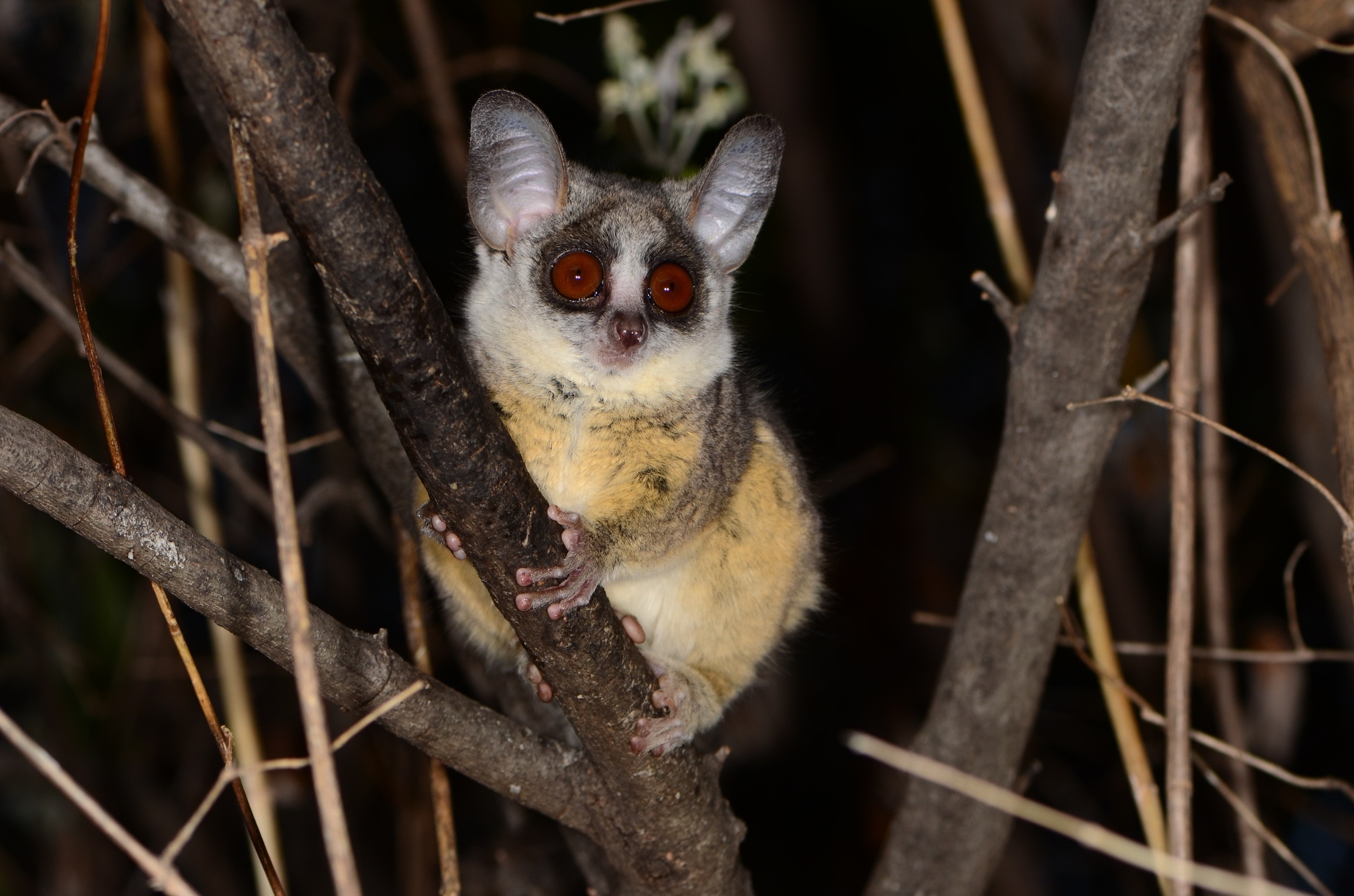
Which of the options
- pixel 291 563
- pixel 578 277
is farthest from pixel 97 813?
pixel 578 277

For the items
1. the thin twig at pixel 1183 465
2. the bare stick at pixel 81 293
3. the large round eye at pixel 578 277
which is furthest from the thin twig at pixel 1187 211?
the bare stick at pixel 81 293

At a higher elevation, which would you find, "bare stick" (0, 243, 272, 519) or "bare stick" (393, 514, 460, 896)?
"bare stick" (0, 243, 272, 519)

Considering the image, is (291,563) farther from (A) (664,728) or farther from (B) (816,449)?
(B) (816,449)

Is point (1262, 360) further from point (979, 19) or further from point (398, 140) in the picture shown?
point (398, 140)

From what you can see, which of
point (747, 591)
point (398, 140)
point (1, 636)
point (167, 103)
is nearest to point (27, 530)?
point (1, 636)

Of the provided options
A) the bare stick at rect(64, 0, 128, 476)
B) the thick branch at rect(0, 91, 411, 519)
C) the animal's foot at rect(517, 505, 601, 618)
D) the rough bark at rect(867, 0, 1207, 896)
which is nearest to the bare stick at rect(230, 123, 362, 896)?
the bare stick at rect(64, 0, 128, 476)

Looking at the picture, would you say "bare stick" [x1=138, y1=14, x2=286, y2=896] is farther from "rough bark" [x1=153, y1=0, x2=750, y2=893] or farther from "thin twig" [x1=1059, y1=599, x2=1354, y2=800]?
"thin twig" [x1=1059, y1=599, x2=1354, y2=800]
